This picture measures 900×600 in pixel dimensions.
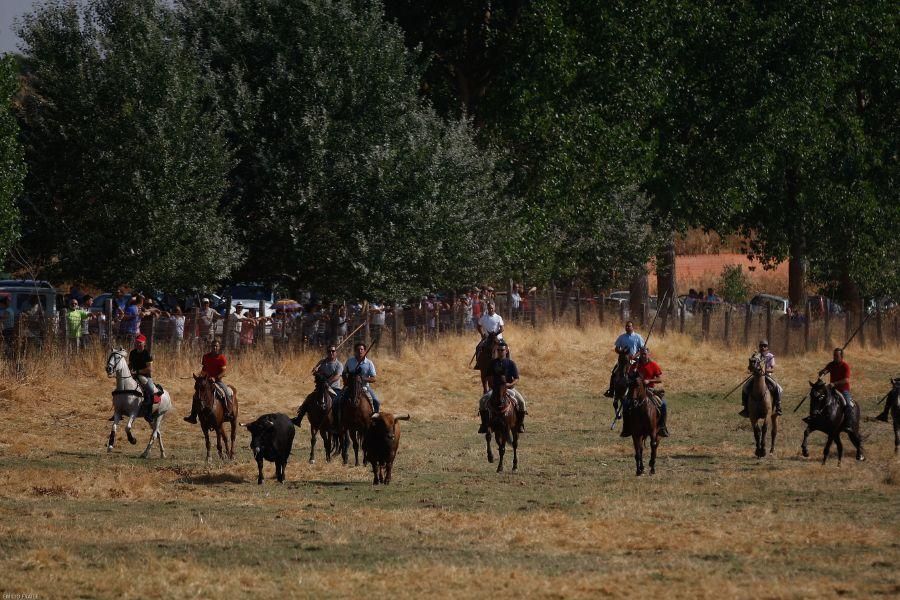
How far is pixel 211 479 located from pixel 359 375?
3140 mm

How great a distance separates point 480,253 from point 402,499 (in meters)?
25.1

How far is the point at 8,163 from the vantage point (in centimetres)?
3625

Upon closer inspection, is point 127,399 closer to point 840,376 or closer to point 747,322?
point 840,376

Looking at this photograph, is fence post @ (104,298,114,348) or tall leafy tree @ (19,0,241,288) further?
tall leafy tree @ (19,0,241,288)

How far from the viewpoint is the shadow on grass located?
2294 centimetres

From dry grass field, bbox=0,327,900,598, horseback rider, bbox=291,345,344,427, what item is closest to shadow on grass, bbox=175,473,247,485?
dry grass field, bbox=0,327,900,598

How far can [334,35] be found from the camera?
43.8 m

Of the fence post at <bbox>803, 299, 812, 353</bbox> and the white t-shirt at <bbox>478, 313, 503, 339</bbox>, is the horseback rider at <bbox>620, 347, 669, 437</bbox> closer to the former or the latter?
the white t-shirt at <bbox>478, 313, 503, 339</bbox>

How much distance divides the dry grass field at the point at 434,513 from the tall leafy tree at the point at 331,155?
28.0 ft

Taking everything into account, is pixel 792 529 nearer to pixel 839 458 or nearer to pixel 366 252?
pixel 839 458

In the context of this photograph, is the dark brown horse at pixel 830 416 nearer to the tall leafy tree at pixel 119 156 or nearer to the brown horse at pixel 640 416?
the brown horse at pixel 640 416

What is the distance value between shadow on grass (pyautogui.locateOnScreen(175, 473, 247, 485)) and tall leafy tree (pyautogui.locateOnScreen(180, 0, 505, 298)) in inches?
768

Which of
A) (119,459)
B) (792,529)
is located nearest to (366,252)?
(119,459)

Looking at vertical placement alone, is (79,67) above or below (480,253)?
above
